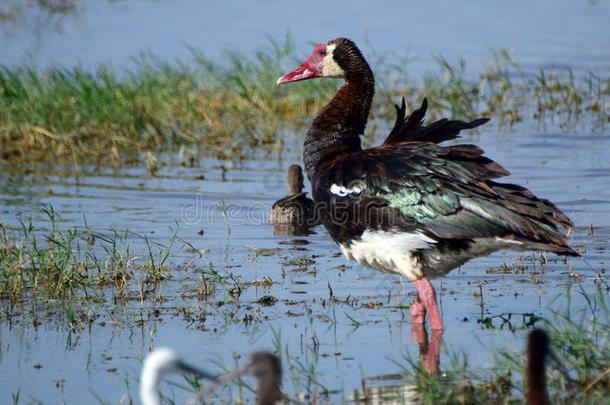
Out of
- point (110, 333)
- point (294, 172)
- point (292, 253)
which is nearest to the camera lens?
point (110, 333)

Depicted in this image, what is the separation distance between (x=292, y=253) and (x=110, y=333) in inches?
112

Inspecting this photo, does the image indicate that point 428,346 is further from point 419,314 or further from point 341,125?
point 341,125

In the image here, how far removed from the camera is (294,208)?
425 inches

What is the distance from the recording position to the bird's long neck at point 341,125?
7.64 meters

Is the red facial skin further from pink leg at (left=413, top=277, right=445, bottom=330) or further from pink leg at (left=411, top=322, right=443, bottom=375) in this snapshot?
pink leg at (left=411, top=322, right=443, bottom=375)

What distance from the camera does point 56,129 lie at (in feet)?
42.9

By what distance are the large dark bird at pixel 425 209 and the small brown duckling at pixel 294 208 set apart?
3.31 m

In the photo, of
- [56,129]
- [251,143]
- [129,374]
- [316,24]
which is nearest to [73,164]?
[56,129]

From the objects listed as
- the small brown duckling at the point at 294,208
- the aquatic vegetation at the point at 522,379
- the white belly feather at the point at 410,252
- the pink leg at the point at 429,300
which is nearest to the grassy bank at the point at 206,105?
the small brown duckling at the point at 294,208

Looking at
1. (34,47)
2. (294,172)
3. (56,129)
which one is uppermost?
(34,47)

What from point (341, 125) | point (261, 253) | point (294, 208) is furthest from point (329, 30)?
point (341, 125)

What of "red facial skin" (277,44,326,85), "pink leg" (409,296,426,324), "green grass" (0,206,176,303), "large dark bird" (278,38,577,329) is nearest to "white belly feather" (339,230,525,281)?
"large dark bird" (278,38,577,329)

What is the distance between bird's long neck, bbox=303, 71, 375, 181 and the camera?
7645mm

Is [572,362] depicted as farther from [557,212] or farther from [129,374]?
[129,374]
